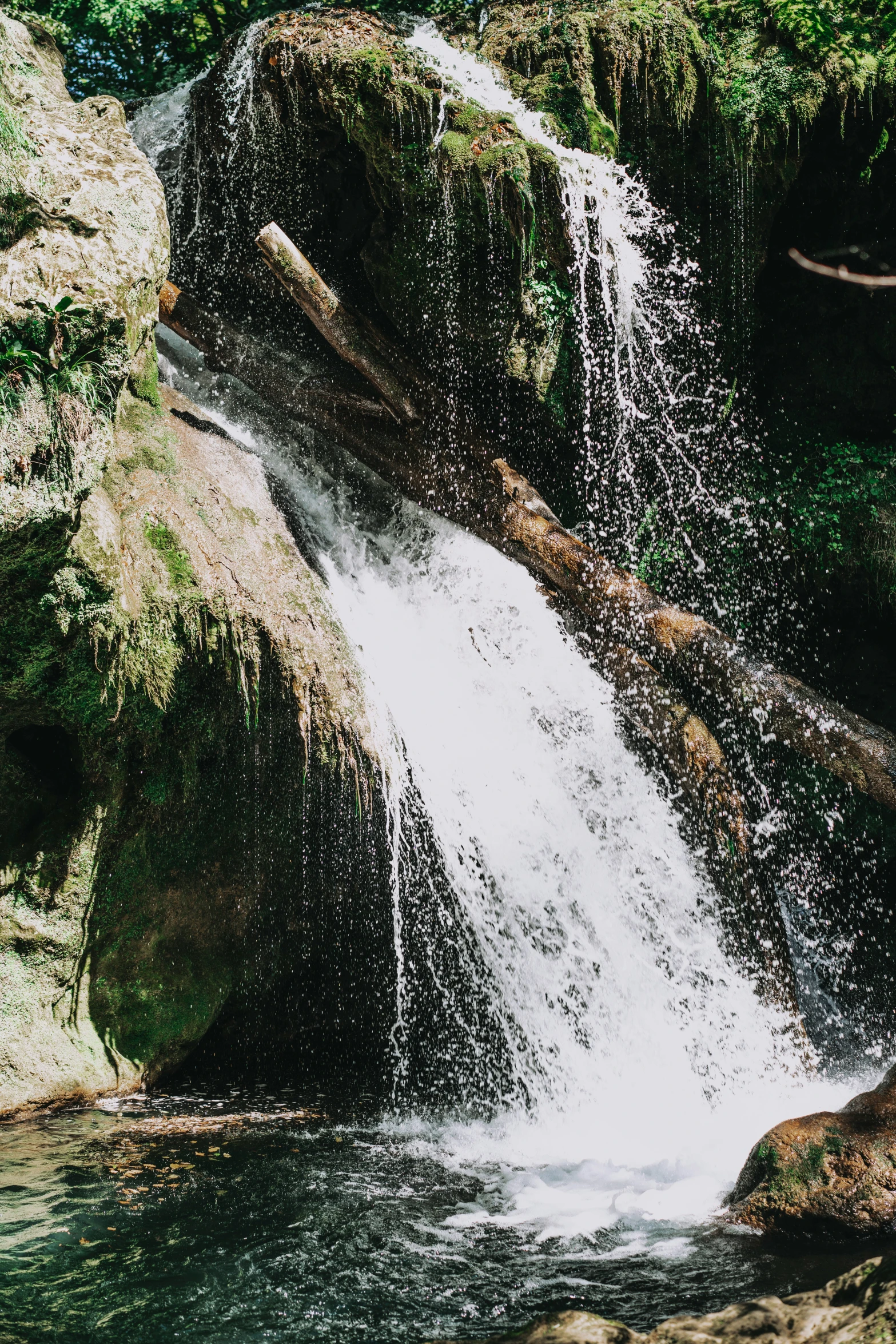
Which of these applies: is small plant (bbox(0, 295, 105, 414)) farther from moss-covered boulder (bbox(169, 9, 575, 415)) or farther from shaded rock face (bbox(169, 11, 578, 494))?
moss-covered boulder (bbox(169, 9, 575, 415))

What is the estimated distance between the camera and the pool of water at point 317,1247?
2.85m

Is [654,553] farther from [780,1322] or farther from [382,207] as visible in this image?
[780,1322]

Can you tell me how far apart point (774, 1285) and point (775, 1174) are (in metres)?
0.56

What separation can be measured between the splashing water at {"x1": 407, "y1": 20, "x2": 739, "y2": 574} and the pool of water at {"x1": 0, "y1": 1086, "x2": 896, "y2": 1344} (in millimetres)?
4886

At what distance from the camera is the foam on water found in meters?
4.42

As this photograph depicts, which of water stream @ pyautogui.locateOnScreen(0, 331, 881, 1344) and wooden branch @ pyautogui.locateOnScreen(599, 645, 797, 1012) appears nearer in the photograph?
water stream @ pyautogui.locateOnScreen(0, 331, 881, 1344)

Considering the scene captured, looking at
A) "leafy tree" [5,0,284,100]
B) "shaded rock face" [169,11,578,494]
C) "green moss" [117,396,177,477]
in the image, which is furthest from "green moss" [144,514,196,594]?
"leafy tree" [5,0,284,100]

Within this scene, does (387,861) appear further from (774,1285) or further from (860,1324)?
(860,1324)

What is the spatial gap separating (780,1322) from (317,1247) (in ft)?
Result: 6.17

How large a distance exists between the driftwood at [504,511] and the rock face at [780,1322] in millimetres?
3049

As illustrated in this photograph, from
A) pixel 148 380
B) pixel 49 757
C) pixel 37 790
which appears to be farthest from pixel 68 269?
pixel 37 790

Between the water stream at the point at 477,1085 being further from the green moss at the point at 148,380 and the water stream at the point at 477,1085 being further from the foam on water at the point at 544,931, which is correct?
the green moss at the point at 148,380

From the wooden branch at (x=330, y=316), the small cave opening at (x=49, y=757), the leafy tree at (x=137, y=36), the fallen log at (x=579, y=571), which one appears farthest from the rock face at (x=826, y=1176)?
the leafy tree at (x=137, y=36)

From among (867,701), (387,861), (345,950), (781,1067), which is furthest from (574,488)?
(781,1067)
